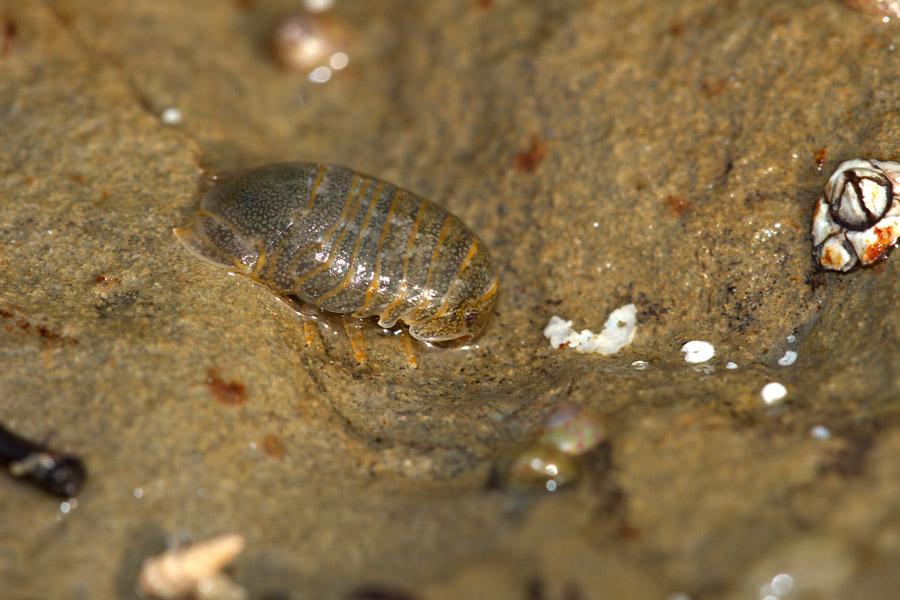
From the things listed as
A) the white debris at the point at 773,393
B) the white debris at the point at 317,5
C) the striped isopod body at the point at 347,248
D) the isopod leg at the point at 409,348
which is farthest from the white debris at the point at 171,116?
the white debris at the point at 773,393

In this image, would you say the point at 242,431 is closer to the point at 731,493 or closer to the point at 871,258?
the point at 731,493

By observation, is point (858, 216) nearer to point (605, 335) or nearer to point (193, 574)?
point (605, 335)

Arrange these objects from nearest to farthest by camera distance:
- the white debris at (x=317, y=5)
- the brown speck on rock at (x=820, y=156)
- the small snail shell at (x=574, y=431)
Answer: the small snail shell at (x=574, y=431)
the brown speck on rock at (x=820, y=156)
the white debris at (x=317, y=5)

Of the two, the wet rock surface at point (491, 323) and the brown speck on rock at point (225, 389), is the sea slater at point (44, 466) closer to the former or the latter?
the wet rock surface at point (491, 323)

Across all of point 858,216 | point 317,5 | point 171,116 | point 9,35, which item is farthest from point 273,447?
point 317,5

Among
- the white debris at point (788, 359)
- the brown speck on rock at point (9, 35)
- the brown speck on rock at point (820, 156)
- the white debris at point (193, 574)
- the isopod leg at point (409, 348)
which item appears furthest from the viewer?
the brown speck on rock at point (9, 35)

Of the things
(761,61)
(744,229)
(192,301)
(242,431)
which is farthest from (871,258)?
(192,301)
